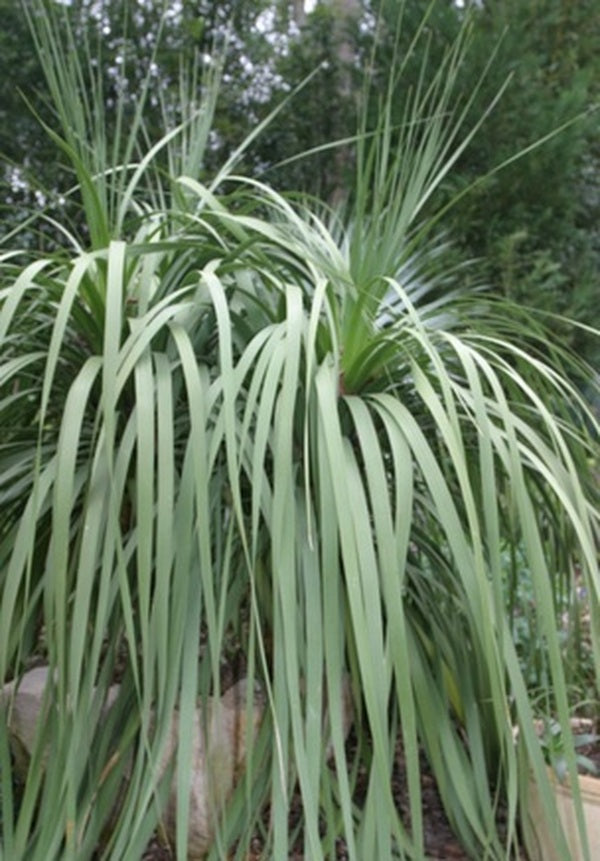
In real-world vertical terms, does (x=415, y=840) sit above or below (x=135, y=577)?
below

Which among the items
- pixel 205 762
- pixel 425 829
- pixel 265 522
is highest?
pixel 265 522

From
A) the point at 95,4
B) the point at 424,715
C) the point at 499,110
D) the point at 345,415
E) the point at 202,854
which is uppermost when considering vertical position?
the point at 95,4

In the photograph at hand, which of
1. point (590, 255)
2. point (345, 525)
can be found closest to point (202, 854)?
point (345, 525)

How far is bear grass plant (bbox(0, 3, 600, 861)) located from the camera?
0.94 metres

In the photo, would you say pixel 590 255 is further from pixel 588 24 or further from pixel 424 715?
pixel 424 715

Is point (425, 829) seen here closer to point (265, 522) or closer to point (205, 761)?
point (205, 761)

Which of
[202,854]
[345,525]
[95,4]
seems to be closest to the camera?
[345,525]

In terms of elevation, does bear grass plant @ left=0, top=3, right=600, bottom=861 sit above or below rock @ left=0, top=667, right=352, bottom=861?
above

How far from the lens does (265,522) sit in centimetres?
115

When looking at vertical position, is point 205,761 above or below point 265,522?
below

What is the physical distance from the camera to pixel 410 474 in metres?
1.00

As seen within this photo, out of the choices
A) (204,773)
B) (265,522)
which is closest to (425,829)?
(204,773)

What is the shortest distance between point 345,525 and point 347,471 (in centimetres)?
10

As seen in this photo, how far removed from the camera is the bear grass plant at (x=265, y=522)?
0.94 metres
